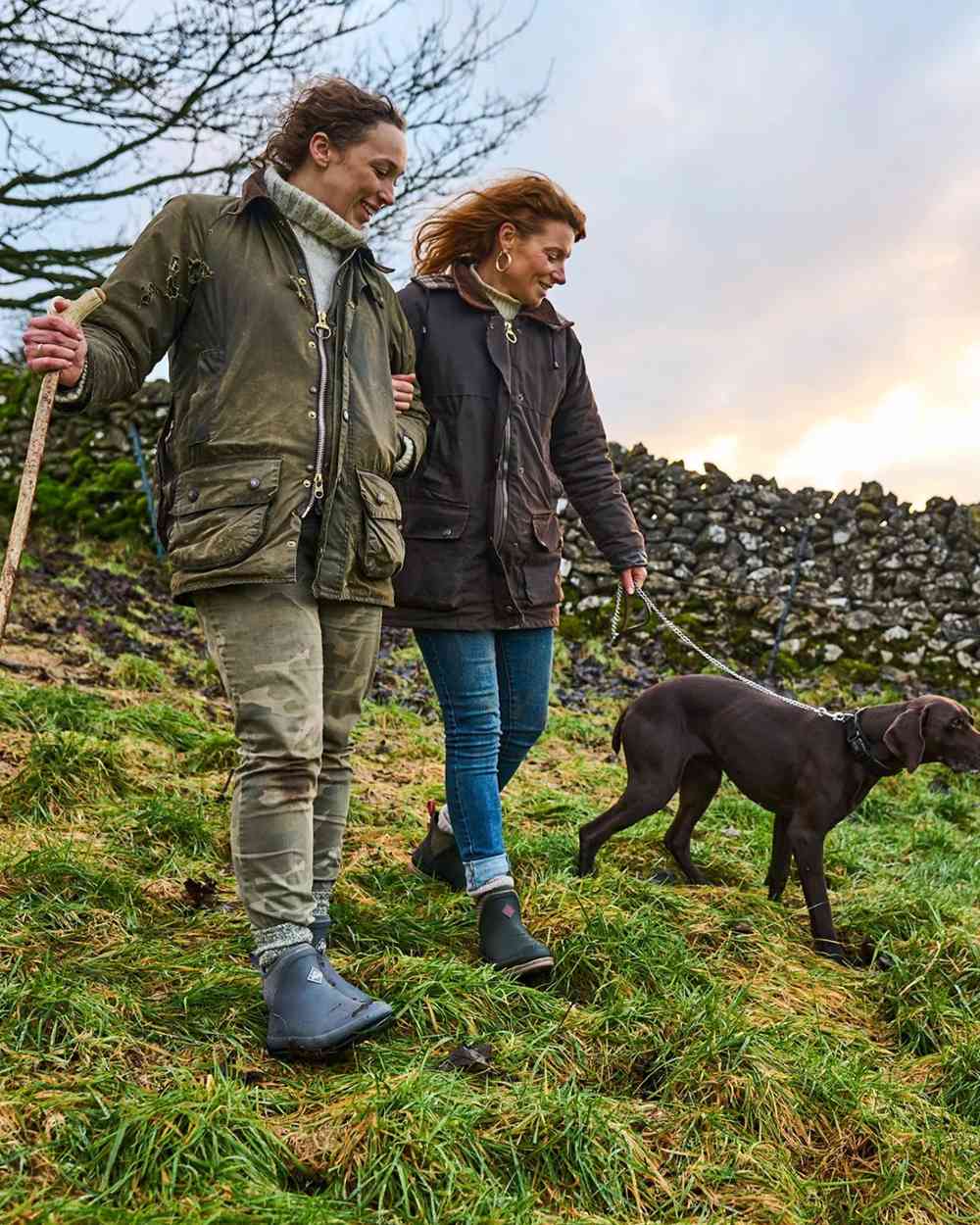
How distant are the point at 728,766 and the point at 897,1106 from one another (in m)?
1.79

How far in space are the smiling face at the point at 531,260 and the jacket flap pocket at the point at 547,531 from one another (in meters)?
0.73

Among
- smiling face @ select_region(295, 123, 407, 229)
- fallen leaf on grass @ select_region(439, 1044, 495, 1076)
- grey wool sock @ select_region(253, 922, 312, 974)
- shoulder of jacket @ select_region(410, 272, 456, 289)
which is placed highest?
smiling face @ select_region(295, 123, 407, 229)

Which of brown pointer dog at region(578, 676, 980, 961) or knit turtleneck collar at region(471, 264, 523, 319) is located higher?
knit turtleneck collar at region(471, 264, 523, 319)

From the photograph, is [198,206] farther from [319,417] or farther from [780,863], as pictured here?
[780,863]

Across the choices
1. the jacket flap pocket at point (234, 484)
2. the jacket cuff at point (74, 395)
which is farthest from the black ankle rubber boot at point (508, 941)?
the jacket cuff at point (74, 395)

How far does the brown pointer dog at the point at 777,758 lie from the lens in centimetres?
433

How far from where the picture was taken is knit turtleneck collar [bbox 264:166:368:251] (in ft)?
9.87

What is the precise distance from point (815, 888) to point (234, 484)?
107 inches

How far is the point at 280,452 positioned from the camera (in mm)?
2891

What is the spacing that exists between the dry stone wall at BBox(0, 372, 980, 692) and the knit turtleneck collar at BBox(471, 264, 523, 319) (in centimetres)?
875

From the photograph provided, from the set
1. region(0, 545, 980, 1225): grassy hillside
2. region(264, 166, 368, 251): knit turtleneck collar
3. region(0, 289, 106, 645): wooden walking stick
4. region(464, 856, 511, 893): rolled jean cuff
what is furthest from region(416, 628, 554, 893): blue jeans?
region(0, 289, 106, 645): wooden walking stick

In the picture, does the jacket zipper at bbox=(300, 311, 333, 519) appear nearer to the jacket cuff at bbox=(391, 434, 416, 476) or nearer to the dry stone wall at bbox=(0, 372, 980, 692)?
the jacket cuff at bbox=(391, 434, 416, 476)

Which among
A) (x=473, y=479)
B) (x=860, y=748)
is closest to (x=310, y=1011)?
(x=473, y=479)

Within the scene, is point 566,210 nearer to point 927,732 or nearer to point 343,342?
point 343,342
